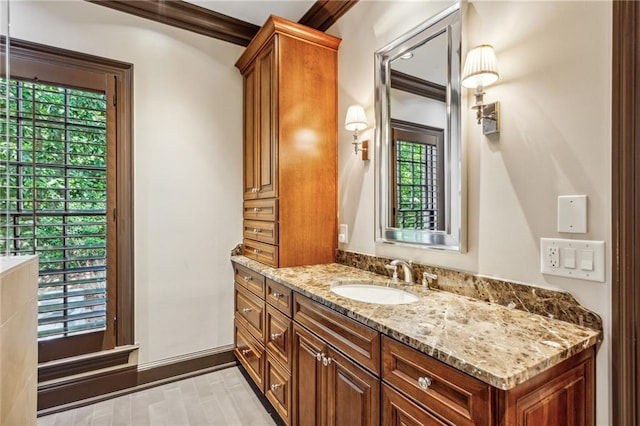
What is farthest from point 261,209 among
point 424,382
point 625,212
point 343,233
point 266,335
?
point 625,212

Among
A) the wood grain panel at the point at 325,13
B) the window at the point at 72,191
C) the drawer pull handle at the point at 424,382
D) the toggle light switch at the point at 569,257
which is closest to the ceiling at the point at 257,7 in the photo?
the wood grain panel at the point at 325,13

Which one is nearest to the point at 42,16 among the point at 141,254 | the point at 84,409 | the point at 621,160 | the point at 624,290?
the point at 141,254

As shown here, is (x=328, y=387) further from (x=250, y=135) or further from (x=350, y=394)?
(x=250, y=135)

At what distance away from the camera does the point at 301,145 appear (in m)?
2.14

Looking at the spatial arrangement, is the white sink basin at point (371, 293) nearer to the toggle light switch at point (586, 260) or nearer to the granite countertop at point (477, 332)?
the granite countertop at point (477, 332)

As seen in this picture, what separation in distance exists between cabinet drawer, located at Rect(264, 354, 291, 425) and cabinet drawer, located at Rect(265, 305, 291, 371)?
0.05 m

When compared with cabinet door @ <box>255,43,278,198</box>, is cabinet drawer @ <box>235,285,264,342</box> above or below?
below

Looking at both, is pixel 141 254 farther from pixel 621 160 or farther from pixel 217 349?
pixel 621 160

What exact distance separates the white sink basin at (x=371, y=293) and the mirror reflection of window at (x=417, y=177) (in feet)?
1.19

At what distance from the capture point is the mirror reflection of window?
1.56 metres

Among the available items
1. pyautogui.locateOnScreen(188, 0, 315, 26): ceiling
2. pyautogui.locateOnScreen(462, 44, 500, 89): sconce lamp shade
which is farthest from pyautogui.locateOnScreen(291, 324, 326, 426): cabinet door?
pyautogui.locateOnScreen(188, 0, 315, 26): ceiling

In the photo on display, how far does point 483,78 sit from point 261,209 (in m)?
1.59

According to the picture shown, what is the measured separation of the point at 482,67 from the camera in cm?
125

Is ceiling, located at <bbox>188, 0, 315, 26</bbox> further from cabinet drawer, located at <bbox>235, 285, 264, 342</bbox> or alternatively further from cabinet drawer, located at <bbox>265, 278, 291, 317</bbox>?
cabinet drawer, located at <bbox>235, 285, 264, 342</bbox>
